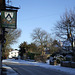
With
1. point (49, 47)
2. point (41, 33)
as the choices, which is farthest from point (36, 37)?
point (49, 47)

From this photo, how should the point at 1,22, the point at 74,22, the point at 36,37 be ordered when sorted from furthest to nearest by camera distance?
the point at 36,37
the point at 74,22
the point at 1,22

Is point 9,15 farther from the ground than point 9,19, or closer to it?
farther from the ground

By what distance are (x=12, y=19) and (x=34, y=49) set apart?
58.9 meters

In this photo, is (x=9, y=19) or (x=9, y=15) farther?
(x=9, y=15)

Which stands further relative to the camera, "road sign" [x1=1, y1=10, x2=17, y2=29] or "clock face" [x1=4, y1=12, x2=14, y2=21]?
"clock face" [x1=4, y1=12, x2=14, y2=21]

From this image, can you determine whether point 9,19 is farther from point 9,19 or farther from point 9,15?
point 9,15

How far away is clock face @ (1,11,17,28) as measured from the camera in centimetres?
1179

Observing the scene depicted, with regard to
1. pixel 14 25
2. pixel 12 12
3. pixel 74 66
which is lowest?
pixel 74 66

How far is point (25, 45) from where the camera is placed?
81.4m

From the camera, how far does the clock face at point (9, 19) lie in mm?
11793

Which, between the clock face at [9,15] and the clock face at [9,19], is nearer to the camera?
the clock face at [9,19]

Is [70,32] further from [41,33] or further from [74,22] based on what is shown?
[41,33]

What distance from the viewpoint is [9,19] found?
39.1 feet

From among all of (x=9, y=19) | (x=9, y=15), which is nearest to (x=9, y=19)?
(x=9, y=19)
